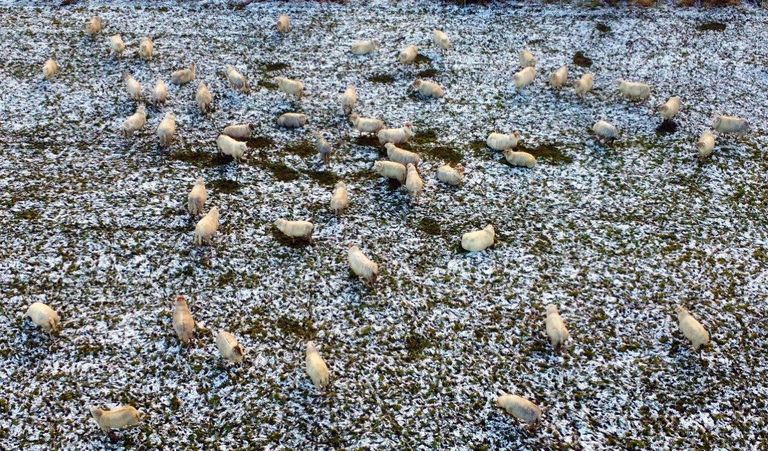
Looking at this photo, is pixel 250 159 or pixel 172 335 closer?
pixel 172 335

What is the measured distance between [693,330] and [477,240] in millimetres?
3428

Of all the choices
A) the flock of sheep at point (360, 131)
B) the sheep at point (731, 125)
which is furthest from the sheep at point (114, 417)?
the sheep at point (731, 125)

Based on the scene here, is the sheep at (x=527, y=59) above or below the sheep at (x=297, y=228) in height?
above

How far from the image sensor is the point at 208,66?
15094 millimetres

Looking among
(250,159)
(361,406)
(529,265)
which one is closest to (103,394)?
(361,406)

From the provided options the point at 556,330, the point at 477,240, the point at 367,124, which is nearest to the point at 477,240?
the point at 477,240

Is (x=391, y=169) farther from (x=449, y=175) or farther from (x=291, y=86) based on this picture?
(x=291, y=86)

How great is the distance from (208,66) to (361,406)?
1047cm

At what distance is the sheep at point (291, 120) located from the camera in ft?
42.1

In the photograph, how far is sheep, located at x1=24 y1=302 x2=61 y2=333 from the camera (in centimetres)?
848

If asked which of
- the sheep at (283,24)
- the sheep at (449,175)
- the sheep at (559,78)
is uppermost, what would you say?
the sheep at (283,24)

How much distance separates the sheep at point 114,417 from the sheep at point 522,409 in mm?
4571

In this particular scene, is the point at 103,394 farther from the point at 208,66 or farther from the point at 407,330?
the point at 208,66

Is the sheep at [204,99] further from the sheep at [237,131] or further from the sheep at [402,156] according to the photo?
the sheep at [402,156]
